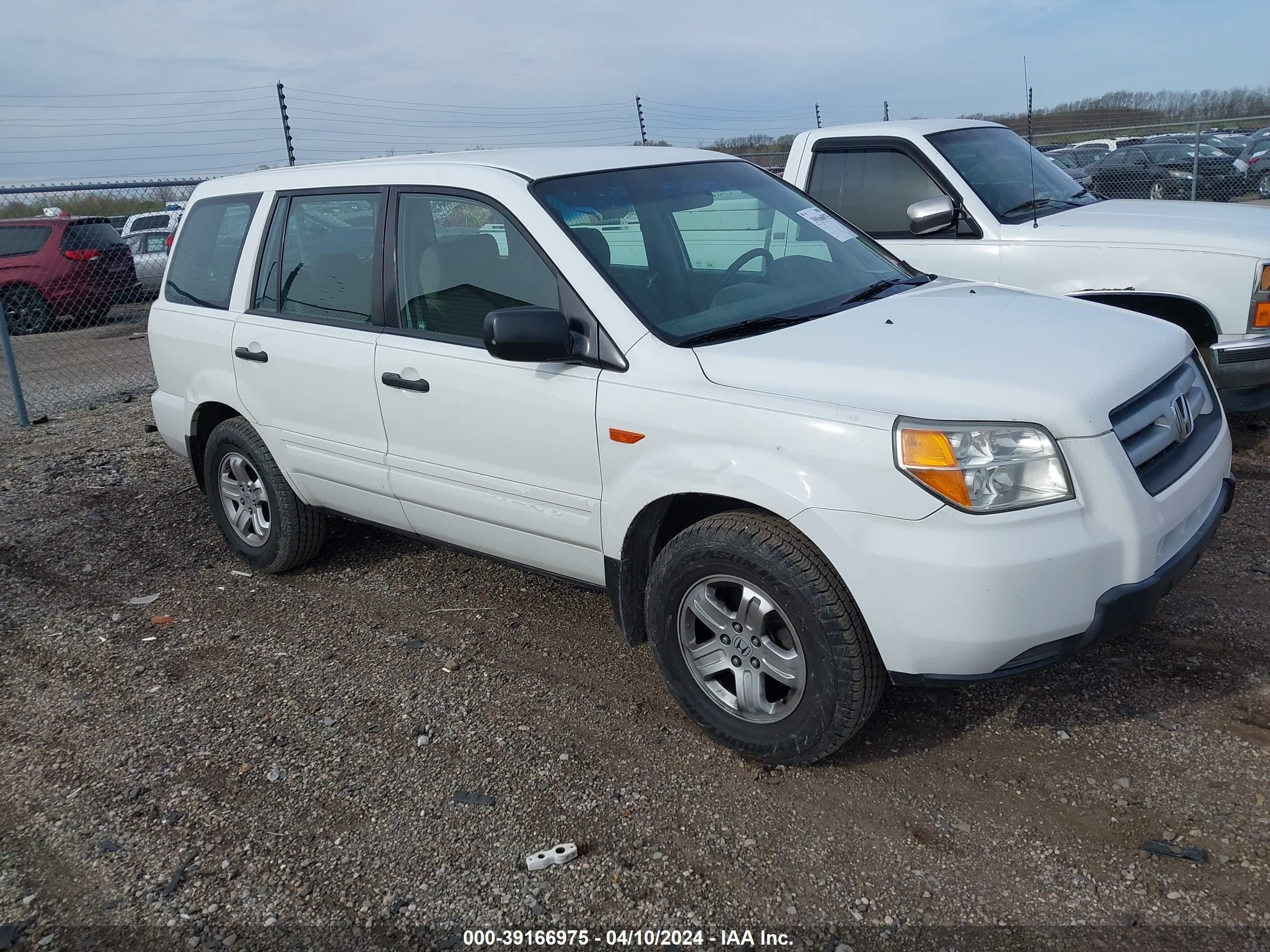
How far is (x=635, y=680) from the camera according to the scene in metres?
3.87

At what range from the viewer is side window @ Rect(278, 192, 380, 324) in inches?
163

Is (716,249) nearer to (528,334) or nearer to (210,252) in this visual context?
(528,334)

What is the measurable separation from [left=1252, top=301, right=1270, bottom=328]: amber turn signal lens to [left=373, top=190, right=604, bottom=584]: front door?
3.92 m

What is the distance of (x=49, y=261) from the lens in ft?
45.3

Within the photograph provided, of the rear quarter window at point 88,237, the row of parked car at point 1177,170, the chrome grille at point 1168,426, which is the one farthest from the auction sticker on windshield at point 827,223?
the row of parked car at point 1177,170

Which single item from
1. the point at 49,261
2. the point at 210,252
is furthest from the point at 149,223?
the point at 210,252

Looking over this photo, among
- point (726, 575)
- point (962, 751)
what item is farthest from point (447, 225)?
point (962, 751)

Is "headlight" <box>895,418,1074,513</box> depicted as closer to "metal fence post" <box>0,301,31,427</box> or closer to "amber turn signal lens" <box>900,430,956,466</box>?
"amber turn signal lens" <box>900,430,956,466</box>

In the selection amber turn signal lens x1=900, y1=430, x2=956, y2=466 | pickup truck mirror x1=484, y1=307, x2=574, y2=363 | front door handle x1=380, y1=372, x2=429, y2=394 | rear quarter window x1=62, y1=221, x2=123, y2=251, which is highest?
rear quarter window x1=62, y1=221, x2=123, y2=251

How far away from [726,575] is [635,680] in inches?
37.6

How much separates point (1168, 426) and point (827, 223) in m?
1.71

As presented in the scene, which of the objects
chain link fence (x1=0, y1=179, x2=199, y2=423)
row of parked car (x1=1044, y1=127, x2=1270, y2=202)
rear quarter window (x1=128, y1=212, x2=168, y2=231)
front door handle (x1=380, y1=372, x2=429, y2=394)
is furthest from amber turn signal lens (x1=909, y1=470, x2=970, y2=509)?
rear quarter window (x1=128, y1=212, x2=168, y2=231)

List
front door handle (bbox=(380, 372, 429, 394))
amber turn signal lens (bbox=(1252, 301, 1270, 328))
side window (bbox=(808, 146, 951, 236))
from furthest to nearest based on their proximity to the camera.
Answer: side window (bbox=(808, 146, 951, 236)), amber turn signal lens (bbox=(1252, 301, 1270, 328)), front door handle (bbox=(380, 372, 429, 394))

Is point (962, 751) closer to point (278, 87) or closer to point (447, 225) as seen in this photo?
point (447, 225)
